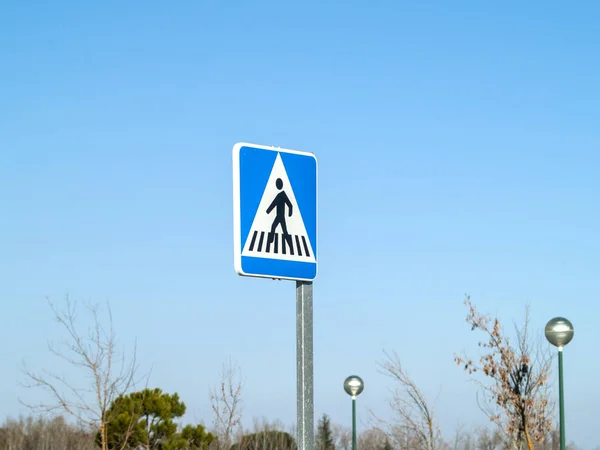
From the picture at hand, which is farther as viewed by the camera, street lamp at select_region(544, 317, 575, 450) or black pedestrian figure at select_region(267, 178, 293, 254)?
street lamp at select_region(544, 317, 575, 450)

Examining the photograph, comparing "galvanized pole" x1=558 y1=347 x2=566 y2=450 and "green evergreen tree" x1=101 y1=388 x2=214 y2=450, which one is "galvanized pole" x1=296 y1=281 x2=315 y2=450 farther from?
"green evergreen tree" x1=101 y1=388 x2=214 y2=450

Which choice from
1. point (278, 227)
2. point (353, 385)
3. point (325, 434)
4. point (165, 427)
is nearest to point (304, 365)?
point (278, 227)

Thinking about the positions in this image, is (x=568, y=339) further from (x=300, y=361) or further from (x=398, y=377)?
(x=300, y=361)

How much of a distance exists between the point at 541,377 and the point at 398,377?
3.50 m

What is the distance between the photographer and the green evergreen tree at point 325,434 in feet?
200

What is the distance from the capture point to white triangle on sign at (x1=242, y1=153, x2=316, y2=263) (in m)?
4.15

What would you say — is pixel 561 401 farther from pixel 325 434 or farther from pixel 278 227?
pixel 325 434

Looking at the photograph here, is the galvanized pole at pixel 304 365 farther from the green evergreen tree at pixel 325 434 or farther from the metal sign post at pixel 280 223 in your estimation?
the green evergreen tree at pixel 325 434

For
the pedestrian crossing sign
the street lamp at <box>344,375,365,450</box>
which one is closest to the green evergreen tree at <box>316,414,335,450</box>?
the street lamp at <box>344,375,365,450</box>

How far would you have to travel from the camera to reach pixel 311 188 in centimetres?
436

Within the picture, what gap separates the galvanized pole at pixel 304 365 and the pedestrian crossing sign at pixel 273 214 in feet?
0.31

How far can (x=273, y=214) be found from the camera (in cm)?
421

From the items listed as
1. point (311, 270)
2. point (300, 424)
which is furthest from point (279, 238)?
point (300, 424)

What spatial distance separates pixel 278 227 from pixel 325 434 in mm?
59920
